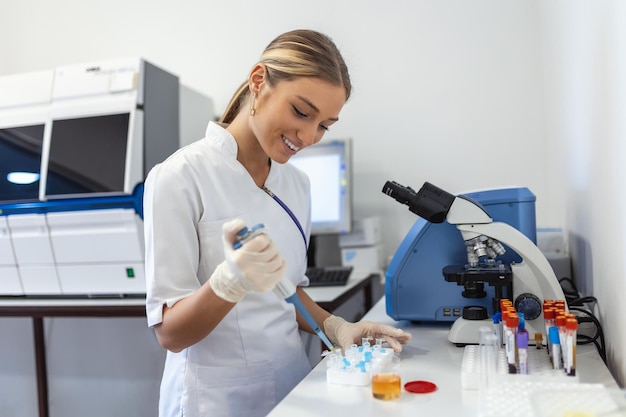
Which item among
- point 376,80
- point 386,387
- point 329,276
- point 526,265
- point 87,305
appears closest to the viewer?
point 386,387

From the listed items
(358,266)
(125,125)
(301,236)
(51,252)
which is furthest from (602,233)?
(51,252)

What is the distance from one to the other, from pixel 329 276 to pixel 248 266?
1.36 metres

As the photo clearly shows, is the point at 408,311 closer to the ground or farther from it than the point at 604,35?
closer to the ground

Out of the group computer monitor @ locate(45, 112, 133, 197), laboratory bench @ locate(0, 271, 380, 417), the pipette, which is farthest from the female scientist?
computer monitor @ locate(45, 112, 133, 197)

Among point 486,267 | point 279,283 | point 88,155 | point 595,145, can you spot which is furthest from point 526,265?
point 88,155

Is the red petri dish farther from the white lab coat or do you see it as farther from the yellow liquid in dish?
the white lab coat

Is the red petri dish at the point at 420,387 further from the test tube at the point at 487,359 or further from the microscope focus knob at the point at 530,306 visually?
the microscope focus knob at the point at 530,306

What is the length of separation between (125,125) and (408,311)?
1.35 metres

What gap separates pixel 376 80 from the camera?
260 centimetres

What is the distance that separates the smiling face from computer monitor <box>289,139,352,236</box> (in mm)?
1212

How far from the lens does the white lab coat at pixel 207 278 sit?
109 cm

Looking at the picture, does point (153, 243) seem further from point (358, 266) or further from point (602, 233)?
point (358, 266)

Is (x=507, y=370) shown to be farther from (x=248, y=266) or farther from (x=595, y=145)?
(x=595, y=145)

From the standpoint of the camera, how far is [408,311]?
1.43 meters
